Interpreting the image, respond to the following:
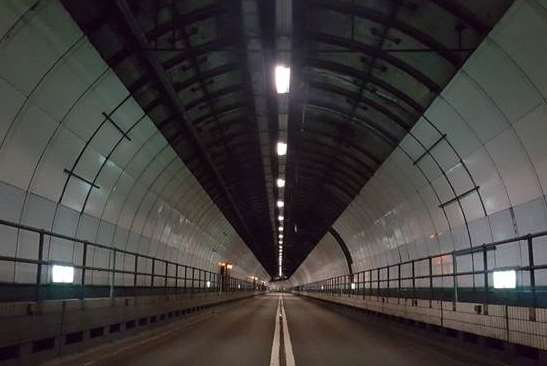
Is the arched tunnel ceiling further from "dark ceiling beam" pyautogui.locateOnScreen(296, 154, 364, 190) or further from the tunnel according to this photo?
"dark ceiling beam" pyautogui.locateOnScreen(296, 154, 364, 190)

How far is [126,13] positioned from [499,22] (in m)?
7.13

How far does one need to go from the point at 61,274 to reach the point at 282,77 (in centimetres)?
723

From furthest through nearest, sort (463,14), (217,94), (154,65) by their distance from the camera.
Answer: (217,94) < (154,65) < (463,14)

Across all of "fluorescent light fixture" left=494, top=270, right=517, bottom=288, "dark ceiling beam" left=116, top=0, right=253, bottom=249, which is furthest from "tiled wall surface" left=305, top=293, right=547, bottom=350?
"dark ceiling beam" left=116, top=0, right=253, bottom=249

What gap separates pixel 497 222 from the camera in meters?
15.7

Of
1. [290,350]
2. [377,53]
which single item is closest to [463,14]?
[377,53]

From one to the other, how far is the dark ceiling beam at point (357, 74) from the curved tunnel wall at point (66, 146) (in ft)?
17.0

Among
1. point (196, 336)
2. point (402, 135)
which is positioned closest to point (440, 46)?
point (402, 135)

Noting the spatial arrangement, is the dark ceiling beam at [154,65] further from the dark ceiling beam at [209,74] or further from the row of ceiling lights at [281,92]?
the row of ceiling lights at [281,92]

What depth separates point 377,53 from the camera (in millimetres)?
16188

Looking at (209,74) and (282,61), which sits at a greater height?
(209,74)

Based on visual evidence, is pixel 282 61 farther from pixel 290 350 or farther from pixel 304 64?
pixel 290 350

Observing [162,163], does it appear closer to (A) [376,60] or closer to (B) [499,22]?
(A) [376,60]

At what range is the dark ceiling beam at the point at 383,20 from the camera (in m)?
14.5
